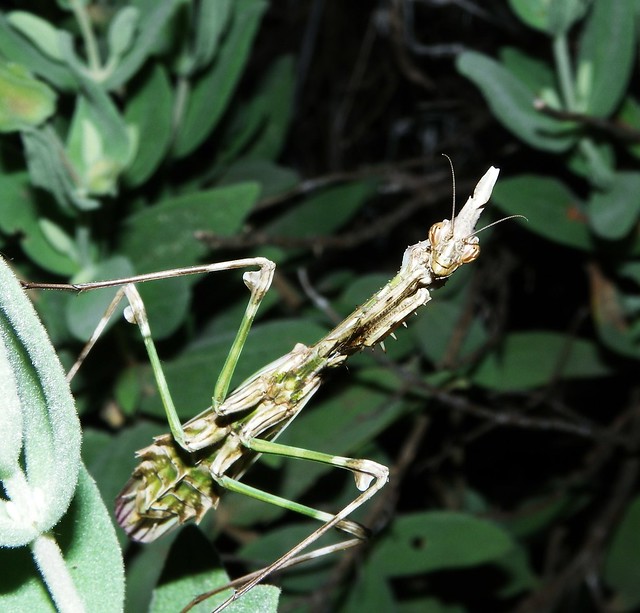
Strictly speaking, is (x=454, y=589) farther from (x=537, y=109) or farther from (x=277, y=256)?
(x=537, y=109)

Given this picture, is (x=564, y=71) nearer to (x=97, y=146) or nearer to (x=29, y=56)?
(x=97, y=146)

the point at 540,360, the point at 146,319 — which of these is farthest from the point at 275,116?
the point at 146,319

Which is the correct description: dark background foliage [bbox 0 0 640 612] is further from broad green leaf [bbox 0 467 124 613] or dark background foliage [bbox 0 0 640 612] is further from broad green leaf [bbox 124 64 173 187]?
broad green leaf [bbox 0 467 124 613]

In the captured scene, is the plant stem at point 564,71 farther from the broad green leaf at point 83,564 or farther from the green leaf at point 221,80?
the broad green leaf at point 83,564

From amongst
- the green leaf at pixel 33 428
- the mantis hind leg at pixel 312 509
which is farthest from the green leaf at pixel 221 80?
the green leaf at pixel 33 428

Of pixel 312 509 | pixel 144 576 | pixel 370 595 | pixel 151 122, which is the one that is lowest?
pixel 370 595

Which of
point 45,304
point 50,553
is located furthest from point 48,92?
point 50,553

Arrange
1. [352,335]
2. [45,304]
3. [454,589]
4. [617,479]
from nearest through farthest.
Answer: [352,335], [45,304], [454,589], [617,479]

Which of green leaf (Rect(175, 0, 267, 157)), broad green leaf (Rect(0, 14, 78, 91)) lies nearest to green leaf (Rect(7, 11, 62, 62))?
broad green leaf (Rect(0, 14, 78, 91))
